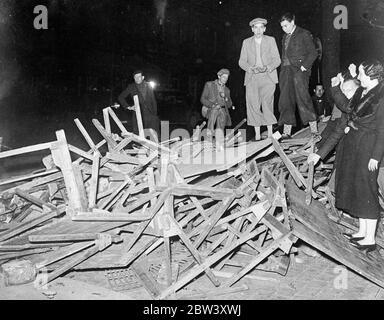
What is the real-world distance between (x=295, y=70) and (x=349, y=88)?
4.81ft

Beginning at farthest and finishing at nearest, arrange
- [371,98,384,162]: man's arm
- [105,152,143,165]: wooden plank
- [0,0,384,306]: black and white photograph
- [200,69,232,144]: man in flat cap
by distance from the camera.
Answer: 1. [200,69,232,144]: man in flat cap
2. [105,152,143,165]: wooden plank
3. [371,98,384,162]: man's arm
4. [0,0,384,306]: black and white photograph

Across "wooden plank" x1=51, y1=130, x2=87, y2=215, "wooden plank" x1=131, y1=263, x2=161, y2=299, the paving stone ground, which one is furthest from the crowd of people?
"wooden plank" x1=51, y1=130, x2=87, y2=215

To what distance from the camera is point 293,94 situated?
719cm

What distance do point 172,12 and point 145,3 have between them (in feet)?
7.75

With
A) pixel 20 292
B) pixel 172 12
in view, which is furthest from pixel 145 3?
pixel 20 292

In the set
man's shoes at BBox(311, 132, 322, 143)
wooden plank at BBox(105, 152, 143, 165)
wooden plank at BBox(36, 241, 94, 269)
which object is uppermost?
man's shoes at BBox(311, 132, 322, 143)

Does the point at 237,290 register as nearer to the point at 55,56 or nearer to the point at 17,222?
the point at 17,222

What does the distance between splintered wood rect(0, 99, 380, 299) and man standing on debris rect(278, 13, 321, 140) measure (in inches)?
39.6

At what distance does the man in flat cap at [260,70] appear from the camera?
23.1 feet

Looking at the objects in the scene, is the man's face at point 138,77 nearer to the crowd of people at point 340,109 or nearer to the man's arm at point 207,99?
the man's arm at point 207,99

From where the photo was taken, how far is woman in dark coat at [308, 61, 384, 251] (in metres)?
4.87

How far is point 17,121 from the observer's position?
14469mm

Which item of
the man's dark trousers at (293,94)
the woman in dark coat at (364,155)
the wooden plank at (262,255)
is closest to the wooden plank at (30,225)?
the wooden plank at (262,255)

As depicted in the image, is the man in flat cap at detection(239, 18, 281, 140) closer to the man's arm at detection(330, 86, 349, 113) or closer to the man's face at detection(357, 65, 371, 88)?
the man's arm at detection(330, 86, 349, 113)
